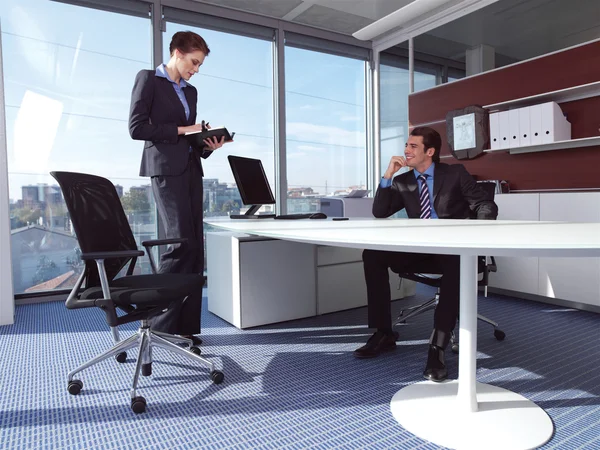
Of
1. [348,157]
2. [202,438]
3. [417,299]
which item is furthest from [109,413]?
[348,157]

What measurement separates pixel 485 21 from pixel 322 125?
225 centimetres

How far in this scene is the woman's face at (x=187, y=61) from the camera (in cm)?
256

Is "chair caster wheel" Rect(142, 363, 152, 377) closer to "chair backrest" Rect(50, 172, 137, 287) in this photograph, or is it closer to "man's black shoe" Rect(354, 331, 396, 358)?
"chair backrest" Rect(50, 172, 137, 287)

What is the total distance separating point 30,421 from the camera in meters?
1.78

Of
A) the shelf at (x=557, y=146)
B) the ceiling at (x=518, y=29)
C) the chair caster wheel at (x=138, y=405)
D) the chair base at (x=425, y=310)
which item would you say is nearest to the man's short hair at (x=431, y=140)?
the chair base at (x=425, y=310)

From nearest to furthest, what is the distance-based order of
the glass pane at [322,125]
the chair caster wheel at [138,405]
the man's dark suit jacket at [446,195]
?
the chair caster wheel at [138,405] → the man's dark suit jacket at [446,195] → the glass pane at [322,125]

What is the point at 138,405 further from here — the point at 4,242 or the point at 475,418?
the point at 4,242

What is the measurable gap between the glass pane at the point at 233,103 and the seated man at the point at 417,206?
2573 mm

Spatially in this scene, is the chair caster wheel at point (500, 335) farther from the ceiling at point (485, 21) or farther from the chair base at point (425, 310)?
the ceiling at point (485, 21)

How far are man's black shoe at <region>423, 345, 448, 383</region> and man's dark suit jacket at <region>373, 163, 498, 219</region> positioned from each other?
883mm

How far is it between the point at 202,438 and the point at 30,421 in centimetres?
72

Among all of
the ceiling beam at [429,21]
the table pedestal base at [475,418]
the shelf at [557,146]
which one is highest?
the ceiling beam at [429,21]

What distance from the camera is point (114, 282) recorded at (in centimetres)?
216

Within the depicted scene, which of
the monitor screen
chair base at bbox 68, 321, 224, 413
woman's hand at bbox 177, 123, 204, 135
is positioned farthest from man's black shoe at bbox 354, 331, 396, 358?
woman's hand at bbox 177, 123, 204, 135
